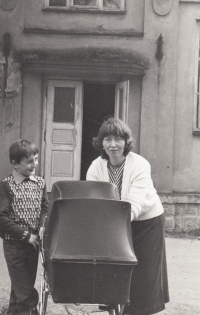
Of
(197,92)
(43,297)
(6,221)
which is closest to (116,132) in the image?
(6,221)

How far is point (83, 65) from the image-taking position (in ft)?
33.9

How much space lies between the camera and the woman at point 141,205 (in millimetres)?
4387

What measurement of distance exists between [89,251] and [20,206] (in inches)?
45.0

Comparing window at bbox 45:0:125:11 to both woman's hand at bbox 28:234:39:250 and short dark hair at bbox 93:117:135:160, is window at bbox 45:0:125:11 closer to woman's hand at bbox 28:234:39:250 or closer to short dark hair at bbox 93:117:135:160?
short dark hair at bbox 93:117:135:160

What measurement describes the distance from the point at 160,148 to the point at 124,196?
6.31 metres

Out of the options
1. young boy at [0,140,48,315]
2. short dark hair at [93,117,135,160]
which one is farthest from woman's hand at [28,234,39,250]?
short dark hair at [93,117,135,160]

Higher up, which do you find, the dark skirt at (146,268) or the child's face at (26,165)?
the child's face at (26,165)

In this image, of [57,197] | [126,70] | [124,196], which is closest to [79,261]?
[57,197]

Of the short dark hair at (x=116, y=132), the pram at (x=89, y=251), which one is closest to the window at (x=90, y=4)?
the short dark hair at (x=116, y=132)

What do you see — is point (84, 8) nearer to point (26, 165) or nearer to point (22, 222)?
point (26, 165)

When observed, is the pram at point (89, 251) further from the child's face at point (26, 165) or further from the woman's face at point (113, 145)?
the child's face at point (26, 165)

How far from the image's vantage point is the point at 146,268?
4516 mm

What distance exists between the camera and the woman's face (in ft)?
14.4

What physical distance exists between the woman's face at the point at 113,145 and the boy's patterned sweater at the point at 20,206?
2.20 ft
